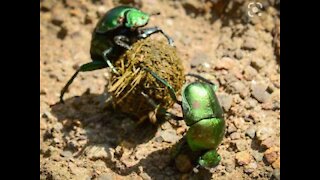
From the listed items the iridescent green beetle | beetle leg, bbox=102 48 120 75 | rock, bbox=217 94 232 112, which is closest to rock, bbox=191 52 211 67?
rock, bbox=217 94 232 112

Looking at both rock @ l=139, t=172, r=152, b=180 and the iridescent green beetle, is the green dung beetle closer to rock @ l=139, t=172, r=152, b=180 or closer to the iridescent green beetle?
the iridescent green beetle

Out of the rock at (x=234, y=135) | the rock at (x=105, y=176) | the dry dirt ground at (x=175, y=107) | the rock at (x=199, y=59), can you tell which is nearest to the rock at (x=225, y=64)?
the dry dirt ground at (x=175, y=107)

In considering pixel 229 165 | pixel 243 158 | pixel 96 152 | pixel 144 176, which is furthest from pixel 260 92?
pixel 96 152

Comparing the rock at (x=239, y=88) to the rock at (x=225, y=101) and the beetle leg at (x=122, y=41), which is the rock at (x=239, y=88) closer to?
the rock at (x=225, y=101)

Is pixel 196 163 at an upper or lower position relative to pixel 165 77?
lower
